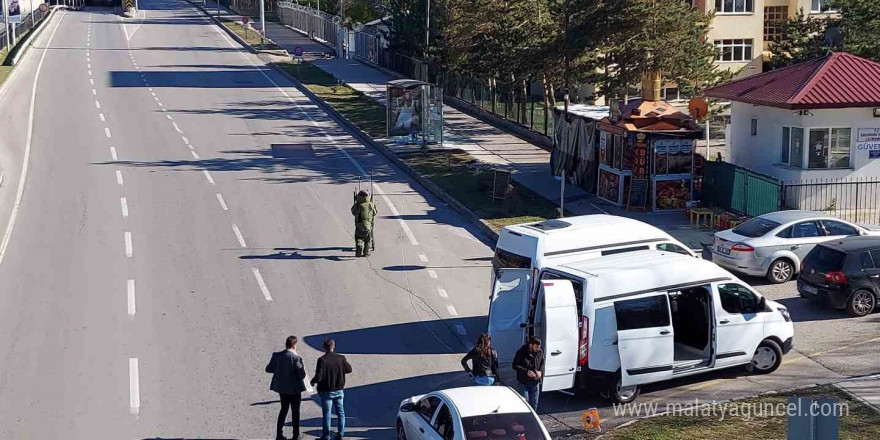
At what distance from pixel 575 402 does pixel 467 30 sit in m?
29.2

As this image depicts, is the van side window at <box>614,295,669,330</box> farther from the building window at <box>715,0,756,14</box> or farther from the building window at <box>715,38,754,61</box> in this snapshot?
the building window at <box>715,38,754,61</box>

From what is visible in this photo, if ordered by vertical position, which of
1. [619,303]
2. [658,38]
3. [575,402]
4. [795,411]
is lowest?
[575,402]

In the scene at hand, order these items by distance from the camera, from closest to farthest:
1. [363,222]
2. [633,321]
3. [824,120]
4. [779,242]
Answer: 1. [633,321]
2. [779,242]
3. [363,222]
4. [824,120]

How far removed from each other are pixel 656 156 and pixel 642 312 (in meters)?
13.7

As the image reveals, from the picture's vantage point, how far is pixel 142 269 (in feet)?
79.9

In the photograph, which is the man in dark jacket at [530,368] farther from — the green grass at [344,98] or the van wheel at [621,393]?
the green grass at [344,98]

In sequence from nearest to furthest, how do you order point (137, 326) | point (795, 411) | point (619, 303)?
point (795, 411) < point (619, 303) < point (137, 326)

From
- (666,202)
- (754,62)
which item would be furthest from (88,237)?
(754,62)

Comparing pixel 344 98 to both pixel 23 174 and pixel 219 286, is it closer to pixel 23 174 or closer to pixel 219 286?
pixel 23 174

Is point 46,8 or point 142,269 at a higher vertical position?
point 46,8

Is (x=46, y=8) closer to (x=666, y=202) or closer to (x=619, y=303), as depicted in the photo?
(x=666, y=202)

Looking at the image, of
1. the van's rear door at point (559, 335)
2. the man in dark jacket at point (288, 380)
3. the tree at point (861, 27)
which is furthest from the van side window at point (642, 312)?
the tree at point (861, 27)

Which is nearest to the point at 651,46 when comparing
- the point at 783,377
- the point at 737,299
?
the point at 737,299

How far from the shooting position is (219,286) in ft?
75.8
